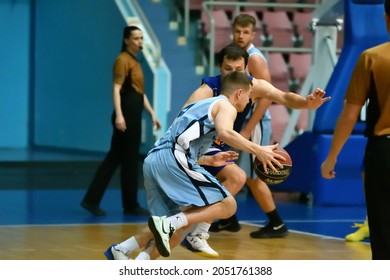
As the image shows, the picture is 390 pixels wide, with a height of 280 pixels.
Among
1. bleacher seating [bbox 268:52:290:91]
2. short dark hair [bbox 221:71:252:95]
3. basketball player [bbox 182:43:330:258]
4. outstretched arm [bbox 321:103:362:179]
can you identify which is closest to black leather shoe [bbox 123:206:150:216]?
basketball player [bbox 182:43:330:258]

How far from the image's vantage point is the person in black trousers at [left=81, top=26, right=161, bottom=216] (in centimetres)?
1127

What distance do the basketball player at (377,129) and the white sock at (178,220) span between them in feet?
5.07

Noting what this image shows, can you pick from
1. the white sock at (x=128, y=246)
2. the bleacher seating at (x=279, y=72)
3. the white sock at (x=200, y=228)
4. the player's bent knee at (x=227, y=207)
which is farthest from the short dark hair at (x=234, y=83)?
the bleacher seating at (x=279, y=72)

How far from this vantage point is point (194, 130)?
6.98m

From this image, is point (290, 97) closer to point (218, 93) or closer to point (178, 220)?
point (218, 93)

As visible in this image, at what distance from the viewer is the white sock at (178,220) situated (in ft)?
22.9

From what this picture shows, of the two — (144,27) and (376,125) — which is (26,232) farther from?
(144,27)

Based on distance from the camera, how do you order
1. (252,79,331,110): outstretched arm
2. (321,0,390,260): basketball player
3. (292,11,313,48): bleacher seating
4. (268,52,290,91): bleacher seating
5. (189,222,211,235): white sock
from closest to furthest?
(321,0,390,260): basketball player, (252,79,331,110): outstretched arm, (189,222,211,235): white sock, (268,52,290,91): bleacher seating, (292,11,313,48): bleacher seating

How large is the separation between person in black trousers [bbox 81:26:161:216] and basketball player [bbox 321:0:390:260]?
556 cm

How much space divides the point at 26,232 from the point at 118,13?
8524 millimetres

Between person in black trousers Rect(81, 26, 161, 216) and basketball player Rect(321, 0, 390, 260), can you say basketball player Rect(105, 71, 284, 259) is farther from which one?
person in black trousers Rect(81, 26, 161, 216)

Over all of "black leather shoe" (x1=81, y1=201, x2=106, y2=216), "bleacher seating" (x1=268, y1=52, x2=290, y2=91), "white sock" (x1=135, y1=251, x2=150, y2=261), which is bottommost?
"black leather shoe" (x1=81, y1=201, x2=106, y2=216)

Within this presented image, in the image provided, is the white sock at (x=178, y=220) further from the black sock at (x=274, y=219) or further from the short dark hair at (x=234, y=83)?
the black sock at (x=274, y=219)

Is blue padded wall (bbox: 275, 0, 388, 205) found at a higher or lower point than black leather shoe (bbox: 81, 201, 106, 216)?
higher
